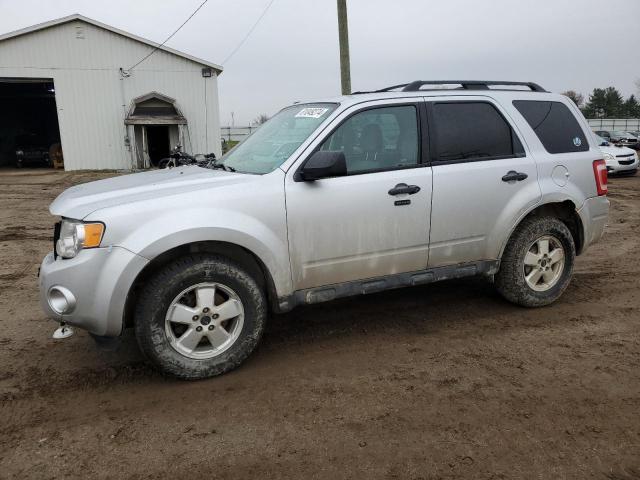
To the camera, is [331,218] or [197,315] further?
[331,218]

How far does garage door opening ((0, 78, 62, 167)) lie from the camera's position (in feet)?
85.7

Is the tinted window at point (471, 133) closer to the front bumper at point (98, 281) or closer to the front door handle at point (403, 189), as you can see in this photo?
the front door handle at point (403, 189)

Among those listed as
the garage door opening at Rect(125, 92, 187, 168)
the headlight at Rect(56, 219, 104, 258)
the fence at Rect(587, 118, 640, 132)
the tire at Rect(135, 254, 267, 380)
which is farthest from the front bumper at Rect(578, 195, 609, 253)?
the fence at Rect(587, 118, 640, 132)

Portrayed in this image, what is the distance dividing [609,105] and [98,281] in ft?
276

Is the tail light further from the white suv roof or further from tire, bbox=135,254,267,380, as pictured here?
tire, bbox=135,254,267,380

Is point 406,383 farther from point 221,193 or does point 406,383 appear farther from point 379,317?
point 221,193

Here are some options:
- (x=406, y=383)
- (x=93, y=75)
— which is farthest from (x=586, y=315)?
(x=93, y=75)

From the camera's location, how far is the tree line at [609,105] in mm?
71375

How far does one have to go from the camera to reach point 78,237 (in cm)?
323

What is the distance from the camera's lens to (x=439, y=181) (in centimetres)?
417

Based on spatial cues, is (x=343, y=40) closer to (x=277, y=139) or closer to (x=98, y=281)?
(x=277, y=139)

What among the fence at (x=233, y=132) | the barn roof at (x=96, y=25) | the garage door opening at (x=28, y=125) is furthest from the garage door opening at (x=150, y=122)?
the fence at (x=233, y=132)

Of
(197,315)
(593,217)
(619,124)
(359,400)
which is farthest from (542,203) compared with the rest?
(619,124)

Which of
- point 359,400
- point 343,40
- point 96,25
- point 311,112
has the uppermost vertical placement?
point 96,25
